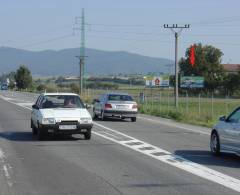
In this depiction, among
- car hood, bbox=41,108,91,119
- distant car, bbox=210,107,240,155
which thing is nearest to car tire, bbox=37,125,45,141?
car hood, bbox=41,108,91,119

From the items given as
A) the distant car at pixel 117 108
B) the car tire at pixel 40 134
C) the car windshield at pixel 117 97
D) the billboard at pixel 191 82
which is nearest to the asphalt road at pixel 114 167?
the car tire at pixel 40 134

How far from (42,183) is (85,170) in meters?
1.99

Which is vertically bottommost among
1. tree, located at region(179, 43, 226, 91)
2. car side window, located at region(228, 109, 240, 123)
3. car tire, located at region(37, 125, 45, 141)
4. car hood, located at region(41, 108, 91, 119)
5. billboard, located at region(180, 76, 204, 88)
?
car tire, located at region(37, 125, 45, 141)

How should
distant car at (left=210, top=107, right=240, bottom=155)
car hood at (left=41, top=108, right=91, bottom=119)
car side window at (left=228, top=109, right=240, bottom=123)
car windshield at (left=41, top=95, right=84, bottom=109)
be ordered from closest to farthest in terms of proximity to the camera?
1. distant car at (left=210, top=107, right=240, bottom=155)
2. car side window at (left=228, top=109, right=240, bottom=123)
3. car hood at (left=41, top=108, right=91, bottom=119)
4. car windshield at (left=41, top=95, right=84, bottom=109)

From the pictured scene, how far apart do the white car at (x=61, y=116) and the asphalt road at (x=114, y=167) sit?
41cm

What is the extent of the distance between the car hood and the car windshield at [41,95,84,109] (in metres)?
0.40

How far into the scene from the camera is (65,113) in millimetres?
20938

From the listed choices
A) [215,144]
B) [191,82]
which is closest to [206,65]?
[191,82]

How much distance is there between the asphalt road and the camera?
11062 millimetres

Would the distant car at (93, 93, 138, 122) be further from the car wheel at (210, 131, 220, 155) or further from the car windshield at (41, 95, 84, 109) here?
the car wheel at (210, 131, 220, 155)

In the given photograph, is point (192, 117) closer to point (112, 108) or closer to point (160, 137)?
point (112, 108)

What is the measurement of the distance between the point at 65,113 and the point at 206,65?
87.3 metres

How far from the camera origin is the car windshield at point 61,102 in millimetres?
21731

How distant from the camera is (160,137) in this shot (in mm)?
22812
